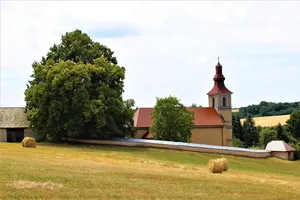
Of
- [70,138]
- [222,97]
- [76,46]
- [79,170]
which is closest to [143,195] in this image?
[79,170]

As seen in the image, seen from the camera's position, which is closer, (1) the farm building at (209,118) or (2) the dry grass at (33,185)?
(2) the dry grass at (33,185)

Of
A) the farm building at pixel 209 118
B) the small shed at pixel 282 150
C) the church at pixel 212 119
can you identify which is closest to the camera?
the small shed at pixel 282 150

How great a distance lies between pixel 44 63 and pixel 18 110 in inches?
264

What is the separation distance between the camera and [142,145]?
56.1m

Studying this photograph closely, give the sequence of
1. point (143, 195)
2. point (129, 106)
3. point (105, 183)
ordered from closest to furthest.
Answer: point (143, 195) < point (105, 183) < point (129, 106)

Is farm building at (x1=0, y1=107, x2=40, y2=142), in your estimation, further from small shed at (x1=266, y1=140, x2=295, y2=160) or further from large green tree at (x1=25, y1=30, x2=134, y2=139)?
small shed at (x1=266, y1=140, x2=295, y2=160)

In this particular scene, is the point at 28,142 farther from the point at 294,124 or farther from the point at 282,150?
the point at 294,124

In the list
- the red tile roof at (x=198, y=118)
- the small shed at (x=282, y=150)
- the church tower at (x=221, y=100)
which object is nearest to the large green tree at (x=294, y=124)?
the church tower at (x=221, y=100)

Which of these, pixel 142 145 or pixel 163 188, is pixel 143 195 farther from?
pixel 142 145

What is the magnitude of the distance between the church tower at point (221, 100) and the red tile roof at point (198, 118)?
3.39 m

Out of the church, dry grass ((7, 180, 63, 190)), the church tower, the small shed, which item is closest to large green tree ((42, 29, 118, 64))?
the church

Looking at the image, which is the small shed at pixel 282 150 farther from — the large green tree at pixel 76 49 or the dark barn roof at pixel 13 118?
the dark barn roof at pixel 13 118

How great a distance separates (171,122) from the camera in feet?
218

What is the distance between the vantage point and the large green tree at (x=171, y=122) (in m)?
66.2
